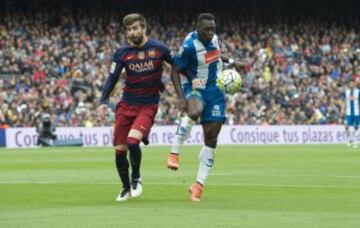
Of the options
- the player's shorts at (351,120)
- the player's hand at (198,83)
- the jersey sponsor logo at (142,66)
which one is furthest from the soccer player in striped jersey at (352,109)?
the jersey sponsor logo at (142,66)

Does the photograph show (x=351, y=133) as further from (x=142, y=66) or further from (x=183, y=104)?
(x=183, y=104)

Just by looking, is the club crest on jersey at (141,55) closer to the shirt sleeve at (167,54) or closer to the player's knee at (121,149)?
the shirt sleeve at (167,54)

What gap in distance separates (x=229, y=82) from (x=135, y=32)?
5.18ft

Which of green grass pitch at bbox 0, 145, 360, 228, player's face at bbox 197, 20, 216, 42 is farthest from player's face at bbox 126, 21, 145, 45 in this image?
green grass pitch at bbox 0, 145, 360, 228

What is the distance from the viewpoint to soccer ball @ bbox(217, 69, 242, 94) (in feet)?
46.4

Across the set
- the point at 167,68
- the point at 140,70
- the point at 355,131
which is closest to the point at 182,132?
the point at 140,70

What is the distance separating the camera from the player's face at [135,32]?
13.6 m

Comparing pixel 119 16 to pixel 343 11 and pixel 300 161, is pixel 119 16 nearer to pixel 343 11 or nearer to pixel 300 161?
pixel 343 11

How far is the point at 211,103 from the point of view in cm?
1372

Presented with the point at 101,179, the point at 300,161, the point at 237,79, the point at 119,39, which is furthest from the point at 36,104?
the point at 237,79

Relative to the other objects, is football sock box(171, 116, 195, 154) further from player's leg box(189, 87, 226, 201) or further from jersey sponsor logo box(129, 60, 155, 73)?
jersey sponsor logo box(129, 60, 155, 73)

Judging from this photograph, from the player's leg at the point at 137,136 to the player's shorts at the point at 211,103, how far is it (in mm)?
584

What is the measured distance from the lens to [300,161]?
2517cm

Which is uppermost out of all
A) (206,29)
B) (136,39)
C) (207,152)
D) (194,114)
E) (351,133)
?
(206,29)
